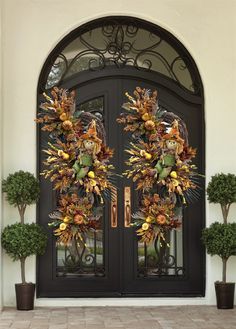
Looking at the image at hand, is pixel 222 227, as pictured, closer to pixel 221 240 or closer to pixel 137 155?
pixel 221 240

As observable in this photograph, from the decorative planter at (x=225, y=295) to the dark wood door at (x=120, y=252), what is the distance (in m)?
0.42

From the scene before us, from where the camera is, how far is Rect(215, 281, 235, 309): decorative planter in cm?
701

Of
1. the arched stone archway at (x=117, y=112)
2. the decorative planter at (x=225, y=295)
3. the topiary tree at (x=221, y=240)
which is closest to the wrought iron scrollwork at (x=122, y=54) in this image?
the arched stone archway at (x=117, y=112)

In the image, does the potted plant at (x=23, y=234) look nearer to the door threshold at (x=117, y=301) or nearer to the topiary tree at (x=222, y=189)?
the door threshold at (x=117, y=301)

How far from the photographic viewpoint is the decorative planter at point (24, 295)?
686 centimetres

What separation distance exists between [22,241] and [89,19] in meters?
2.63

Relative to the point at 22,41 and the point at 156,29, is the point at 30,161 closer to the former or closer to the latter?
the point at 22,41

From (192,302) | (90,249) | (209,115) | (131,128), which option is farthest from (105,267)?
(131,128)

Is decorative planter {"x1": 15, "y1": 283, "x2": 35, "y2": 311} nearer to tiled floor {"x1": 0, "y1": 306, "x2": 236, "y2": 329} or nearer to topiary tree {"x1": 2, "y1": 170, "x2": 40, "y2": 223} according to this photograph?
tiled floor {"x1": 0, "y1": 306, "x2": 236, "y2": 329}

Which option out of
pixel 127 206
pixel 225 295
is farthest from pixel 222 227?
pixel 127 206

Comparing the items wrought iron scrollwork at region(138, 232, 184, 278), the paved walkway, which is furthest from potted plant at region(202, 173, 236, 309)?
wrought iron scrollwork at region(138, 232, 184, 278)

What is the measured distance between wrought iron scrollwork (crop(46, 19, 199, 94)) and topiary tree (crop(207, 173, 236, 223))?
118 cm

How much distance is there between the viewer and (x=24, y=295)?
22.5 ft

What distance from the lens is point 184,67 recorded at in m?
7.64
